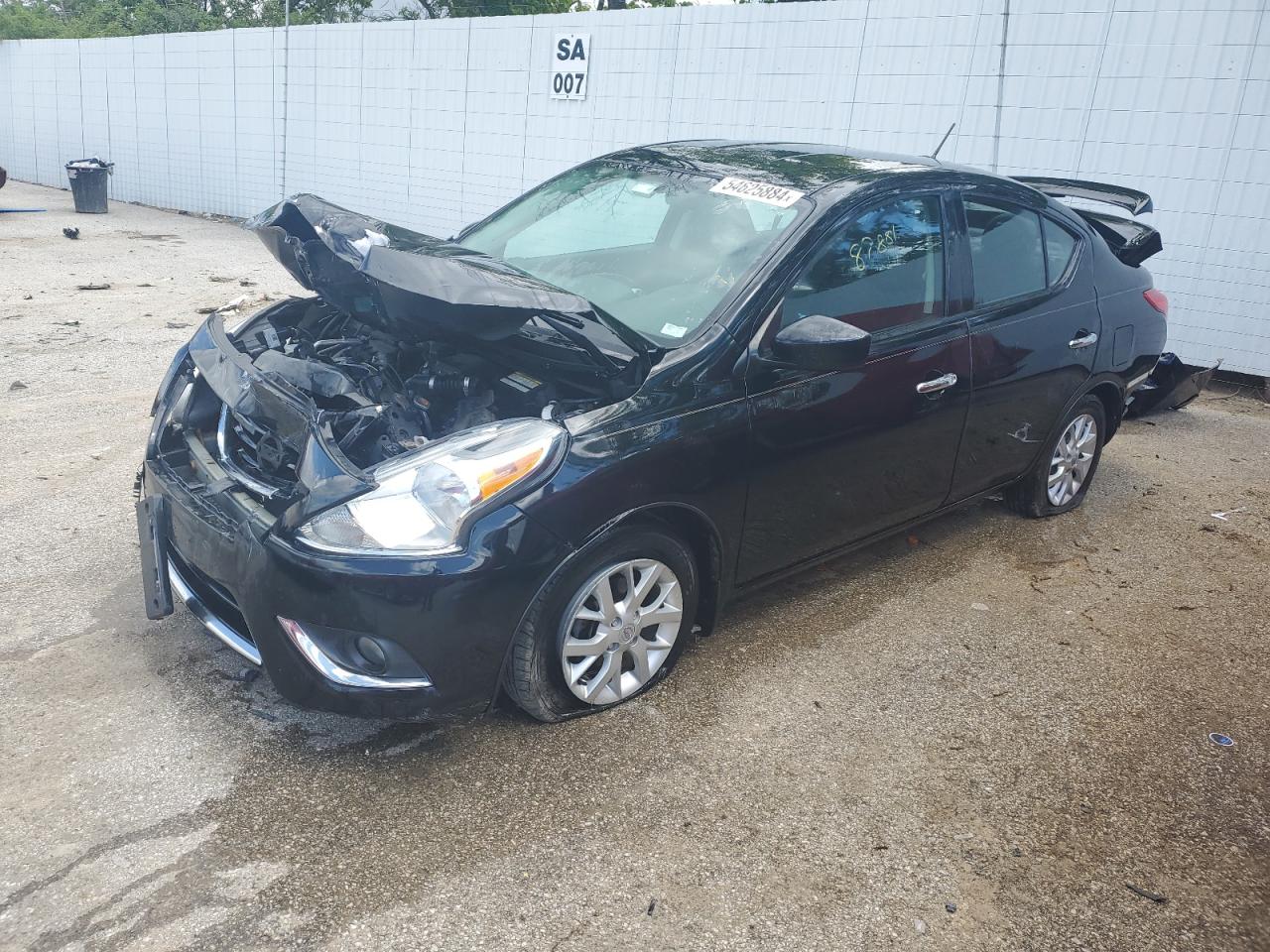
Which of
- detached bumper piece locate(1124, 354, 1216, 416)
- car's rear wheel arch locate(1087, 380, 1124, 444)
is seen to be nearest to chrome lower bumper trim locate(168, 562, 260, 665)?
car's rear wheel arch locate(1087, 380, 1124, 444)

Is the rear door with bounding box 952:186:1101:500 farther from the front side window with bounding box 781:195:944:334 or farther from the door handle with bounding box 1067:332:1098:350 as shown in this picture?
the front side window with bounding box 781:195:944:334

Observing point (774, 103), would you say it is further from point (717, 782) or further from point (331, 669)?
point (331, 669)

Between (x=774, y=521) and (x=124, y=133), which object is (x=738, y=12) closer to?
(x=774, y=521)

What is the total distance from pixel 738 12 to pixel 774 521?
24.5 feet

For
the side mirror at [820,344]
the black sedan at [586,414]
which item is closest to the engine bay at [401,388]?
the black sedan at [586,414]

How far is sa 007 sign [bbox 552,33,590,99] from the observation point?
1080 cm

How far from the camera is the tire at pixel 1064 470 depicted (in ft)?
16.3

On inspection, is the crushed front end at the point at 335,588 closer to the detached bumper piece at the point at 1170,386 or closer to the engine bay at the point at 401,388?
the engine bay at the point at 401,388

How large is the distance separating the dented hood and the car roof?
1095mm

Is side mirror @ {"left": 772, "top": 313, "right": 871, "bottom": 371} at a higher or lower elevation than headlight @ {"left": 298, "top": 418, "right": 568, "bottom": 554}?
higher

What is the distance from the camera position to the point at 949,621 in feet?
13.6

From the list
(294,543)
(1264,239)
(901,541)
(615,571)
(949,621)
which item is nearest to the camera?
(294,543)

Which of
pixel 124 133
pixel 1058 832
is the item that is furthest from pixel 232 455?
pixel 124 133

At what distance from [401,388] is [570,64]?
8559 millimetres
